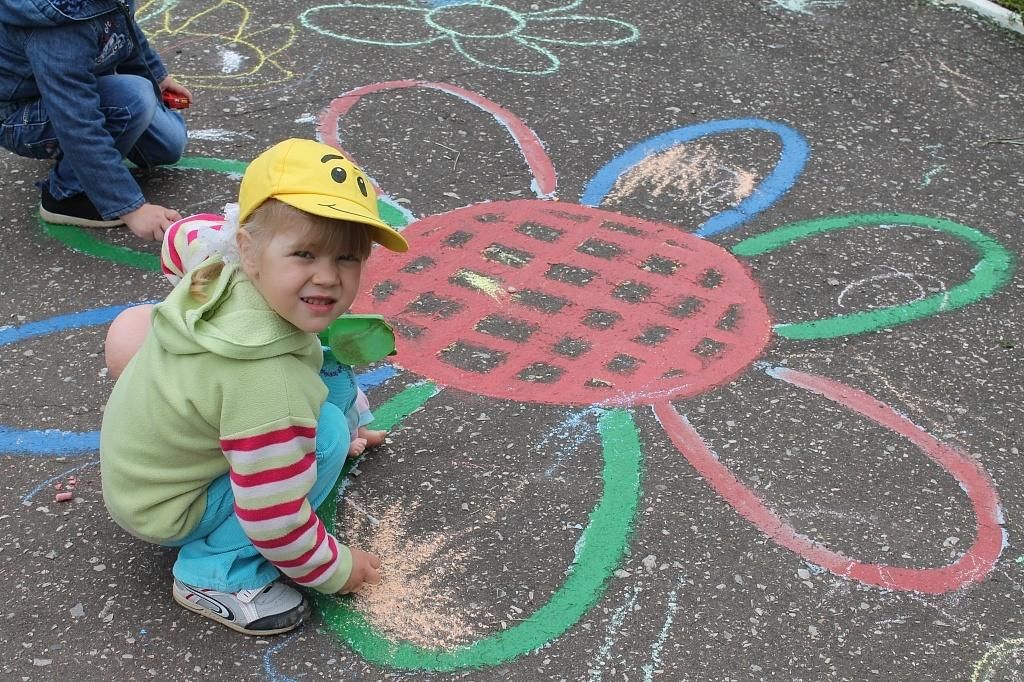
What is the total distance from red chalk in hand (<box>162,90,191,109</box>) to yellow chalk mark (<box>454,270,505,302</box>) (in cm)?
110

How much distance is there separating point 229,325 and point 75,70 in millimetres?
1410

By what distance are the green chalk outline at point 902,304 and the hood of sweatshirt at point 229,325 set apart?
1.43 meters

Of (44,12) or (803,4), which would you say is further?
(803,4)

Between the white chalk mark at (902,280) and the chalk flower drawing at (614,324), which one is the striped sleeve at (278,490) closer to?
the chalk flower drawing at (614,324)

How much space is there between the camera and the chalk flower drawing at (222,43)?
12.5 ft

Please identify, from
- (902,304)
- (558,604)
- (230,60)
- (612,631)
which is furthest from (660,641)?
(230,60)

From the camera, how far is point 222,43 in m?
4.04

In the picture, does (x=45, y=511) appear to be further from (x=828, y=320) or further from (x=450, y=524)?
(x=828, y=320)

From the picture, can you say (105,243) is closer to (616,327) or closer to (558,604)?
(616,327)

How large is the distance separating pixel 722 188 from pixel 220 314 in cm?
196

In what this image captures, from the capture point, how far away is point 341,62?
3936 millimetres

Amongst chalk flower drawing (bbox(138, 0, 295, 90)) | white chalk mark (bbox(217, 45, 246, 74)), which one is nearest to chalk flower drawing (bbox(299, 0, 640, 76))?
chalk flower drawing (bbox(138, 0, 295, 90))

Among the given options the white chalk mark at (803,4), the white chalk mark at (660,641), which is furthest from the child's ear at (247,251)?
the white chalk mark at (803,4)

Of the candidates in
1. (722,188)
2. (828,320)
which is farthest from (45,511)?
(722,188)
